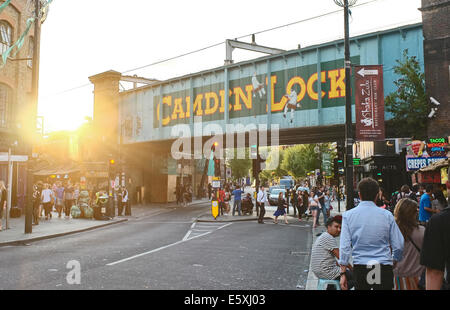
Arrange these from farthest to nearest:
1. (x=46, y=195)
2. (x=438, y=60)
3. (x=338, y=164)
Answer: (x=46, y=195) → (x=438, y=60) → (x=338, y=164)

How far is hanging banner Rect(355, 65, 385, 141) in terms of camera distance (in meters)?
11.9

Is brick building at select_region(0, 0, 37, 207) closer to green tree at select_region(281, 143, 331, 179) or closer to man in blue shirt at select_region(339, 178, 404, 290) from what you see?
man in blue shirt at select_region(339, 178, 404, 290)

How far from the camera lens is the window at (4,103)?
21828 mm

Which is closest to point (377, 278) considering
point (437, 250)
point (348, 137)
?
point (437, 250)

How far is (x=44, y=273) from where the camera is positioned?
25.5ft

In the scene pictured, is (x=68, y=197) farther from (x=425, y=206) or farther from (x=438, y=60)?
(x=438, y=60)

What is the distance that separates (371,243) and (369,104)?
8.43 meters

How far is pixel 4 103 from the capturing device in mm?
22031

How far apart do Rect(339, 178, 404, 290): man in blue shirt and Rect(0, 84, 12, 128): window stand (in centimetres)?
2198

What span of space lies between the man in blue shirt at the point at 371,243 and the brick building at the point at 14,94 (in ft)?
68.2

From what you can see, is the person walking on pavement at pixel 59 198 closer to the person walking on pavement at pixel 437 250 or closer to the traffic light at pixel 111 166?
the traffic light at pixel 111 166

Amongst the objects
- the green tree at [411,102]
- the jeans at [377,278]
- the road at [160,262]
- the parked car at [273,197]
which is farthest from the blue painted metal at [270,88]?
the jeans at [377,278]
